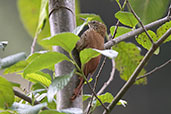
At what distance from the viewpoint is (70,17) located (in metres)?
0.79

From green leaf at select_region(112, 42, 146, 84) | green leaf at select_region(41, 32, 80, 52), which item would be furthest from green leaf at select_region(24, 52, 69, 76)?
green leaf at select_region(112, 42, 146, 84)

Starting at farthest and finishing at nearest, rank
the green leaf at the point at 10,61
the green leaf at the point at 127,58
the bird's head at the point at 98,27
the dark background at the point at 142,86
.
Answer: the dark background at the point at 142,86
the green leaf at the point at 127,58
the bird's head at the point at 98,27
the green leaf at the point at 10,61

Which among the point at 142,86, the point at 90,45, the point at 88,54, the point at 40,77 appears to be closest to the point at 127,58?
the point at 90,45

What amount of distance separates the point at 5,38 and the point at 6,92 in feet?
9.99

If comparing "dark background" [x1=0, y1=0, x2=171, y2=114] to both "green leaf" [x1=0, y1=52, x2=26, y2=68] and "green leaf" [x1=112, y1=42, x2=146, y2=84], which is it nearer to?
"green leaf" [x1=112, y1=42, x2=146, y2=84]

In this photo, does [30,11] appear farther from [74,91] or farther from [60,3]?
[74,91]

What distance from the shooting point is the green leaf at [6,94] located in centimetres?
54

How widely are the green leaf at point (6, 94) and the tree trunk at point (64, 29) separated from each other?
6.6 inches

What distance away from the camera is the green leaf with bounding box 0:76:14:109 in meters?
0.54

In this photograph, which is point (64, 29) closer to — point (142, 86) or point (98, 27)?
point (98, 27)

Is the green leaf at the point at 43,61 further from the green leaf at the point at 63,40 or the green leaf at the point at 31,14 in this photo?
the green leaf at the point at 31,14

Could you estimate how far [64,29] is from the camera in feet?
2.50

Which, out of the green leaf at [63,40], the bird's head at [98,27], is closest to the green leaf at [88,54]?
the green leaf at [63,40]

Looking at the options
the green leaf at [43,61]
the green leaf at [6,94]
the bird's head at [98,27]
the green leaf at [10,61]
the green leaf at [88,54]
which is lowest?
the bird's head at [98,27]
